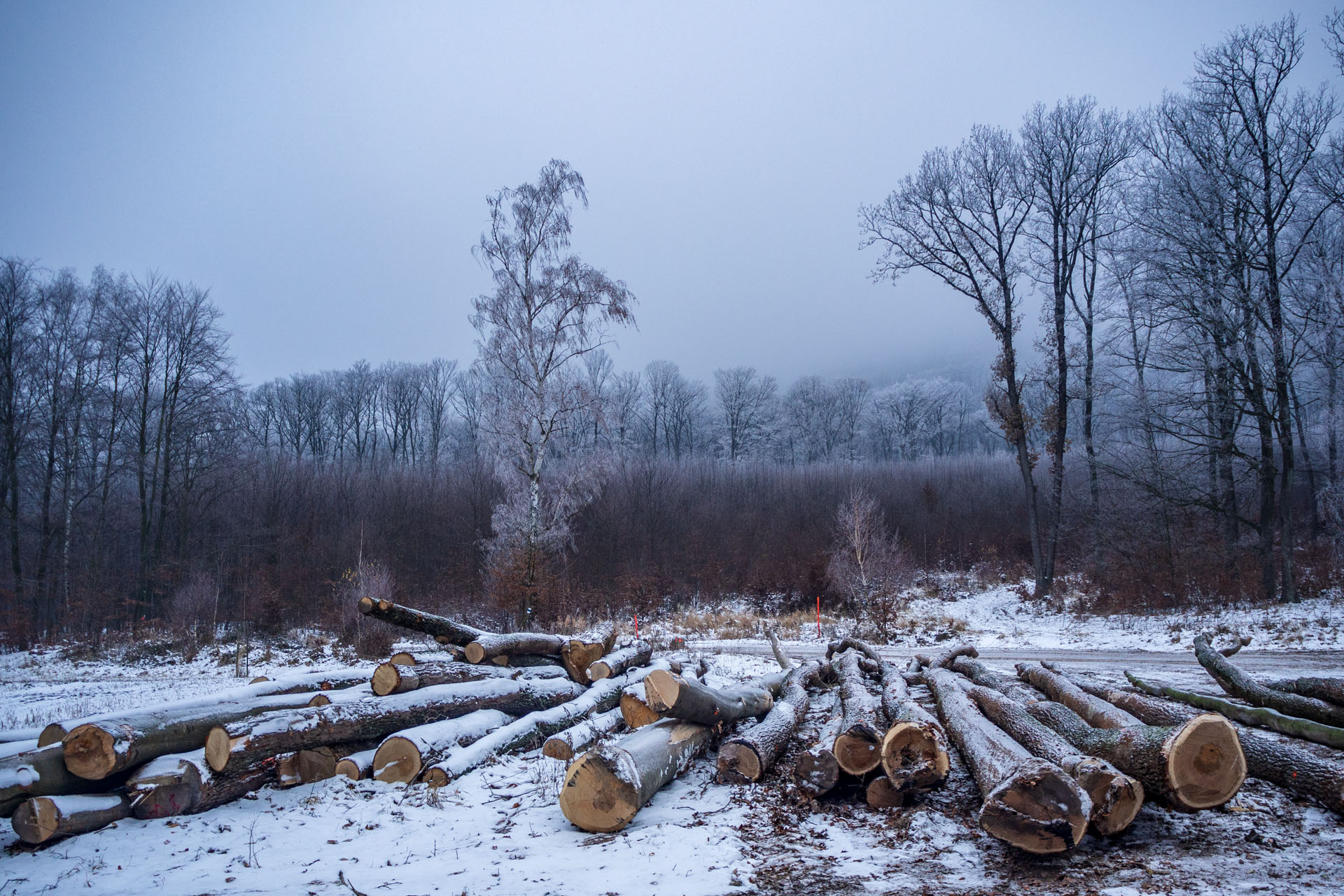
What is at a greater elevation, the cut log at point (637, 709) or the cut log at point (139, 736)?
the cut log at point (139, 736)

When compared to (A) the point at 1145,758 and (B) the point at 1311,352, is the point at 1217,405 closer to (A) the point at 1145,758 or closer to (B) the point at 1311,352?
(B) the point at 1311,352

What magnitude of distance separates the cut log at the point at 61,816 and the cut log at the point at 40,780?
0.35 ft

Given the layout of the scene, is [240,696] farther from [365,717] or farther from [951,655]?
[951,655]

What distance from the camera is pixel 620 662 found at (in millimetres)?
9469

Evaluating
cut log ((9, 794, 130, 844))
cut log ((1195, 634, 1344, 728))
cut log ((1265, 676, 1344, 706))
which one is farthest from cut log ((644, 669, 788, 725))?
cut log ((1265, 676, 1344, 706))

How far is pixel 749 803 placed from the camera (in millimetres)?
5484

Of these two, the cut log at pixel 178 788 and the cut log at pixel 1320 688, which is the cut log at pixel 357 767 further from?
the cut log at pixel 1320 688

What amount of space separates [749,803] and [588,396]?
1584cm

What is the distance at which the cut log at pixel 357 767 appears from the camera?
594 centimetres

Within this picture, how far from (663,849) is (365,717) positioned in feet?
10.8

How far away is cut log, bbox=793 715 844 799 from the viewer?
5.32 m

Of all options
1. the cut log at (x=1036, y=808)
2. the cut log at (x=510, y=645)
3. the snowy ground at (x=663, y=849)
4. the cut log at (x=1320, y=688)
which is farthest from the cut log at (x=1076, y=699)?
the cut log at (x=510, y=645)

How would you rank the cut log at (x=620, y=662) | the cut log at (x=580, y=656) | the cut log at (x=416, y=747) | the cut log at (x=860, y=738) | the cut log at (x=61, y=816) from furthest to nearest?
1. the cut log at (x=580, y=656)
2. the cut log at (x=620, y=662)
3. the cut log at (x=416, y=747)
4. the cut log at (x=860, y=738)
5. the cut log at (x=61, y=816)

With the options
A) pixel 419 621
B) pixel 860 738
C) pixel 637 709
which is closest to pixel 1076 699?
pixel 860 738
